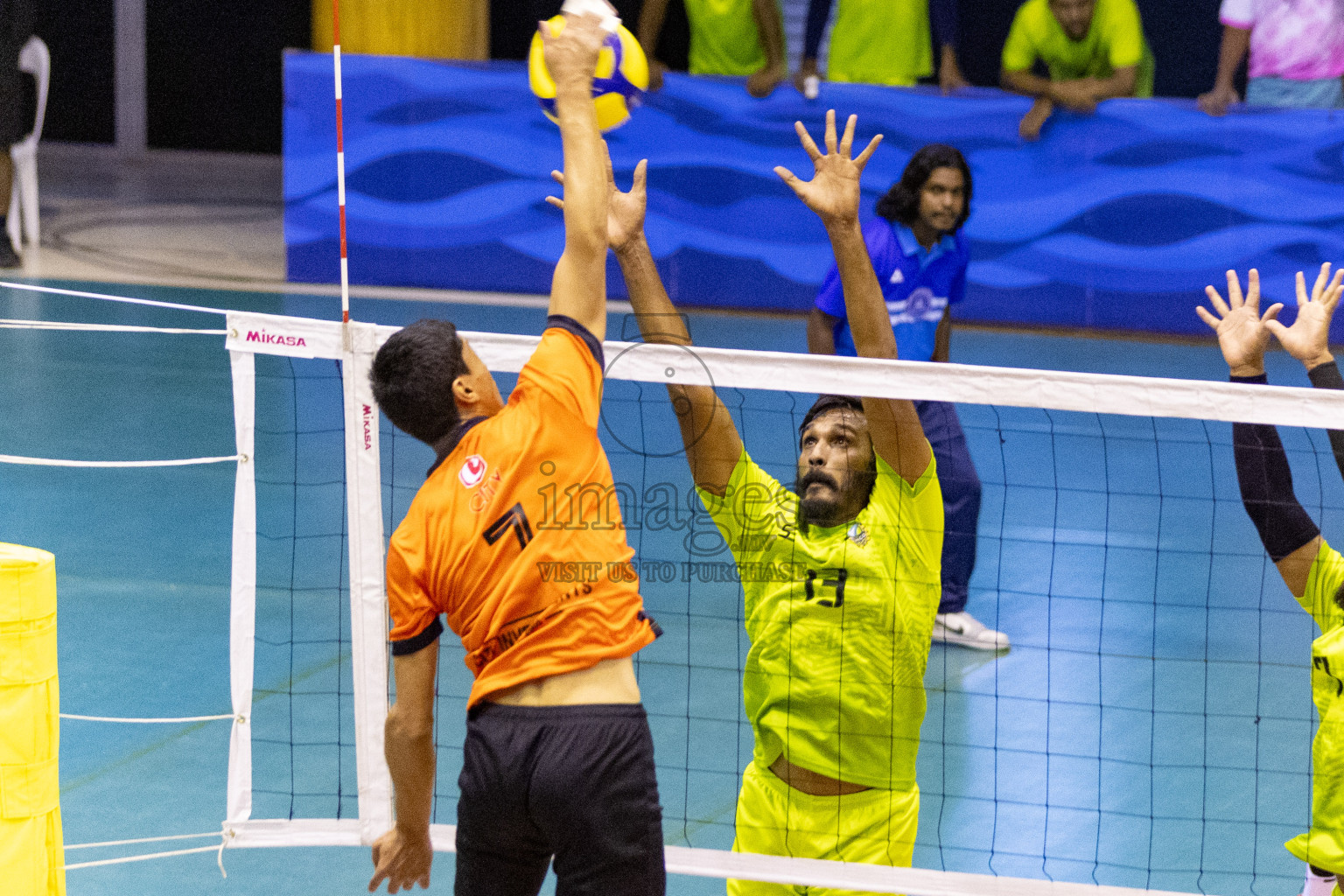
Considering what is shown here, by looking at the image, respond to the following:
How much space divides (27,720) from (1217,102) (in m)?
11.0

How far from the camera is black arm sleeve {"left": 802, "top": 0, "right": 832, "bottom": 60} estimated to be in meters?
12.5

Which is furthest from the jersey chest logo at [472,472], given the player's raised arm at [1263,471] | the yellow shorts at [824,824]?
the player's raised arm at [1263,471]

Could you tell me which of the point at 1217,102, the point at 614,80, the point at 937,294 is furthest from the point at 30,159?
the point at 614,80

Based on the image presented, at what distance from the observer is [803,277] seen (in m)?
13.1

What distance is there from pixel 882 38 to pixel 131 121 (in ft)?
42.3

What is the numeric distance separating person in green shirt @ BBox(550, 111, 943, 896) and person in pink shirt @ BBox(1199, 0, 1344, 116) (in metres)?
9.59

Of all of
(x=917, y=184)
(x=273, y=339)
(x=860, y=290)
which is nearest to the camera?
(x=860, y=290)

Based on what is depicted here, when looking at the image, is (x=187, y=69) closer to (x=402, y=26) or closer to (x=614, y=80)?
(x=402, y=26)

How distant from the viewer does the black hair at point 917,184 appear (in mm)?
6113

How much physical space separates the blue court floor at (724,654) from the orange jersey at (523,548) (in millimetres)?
1594

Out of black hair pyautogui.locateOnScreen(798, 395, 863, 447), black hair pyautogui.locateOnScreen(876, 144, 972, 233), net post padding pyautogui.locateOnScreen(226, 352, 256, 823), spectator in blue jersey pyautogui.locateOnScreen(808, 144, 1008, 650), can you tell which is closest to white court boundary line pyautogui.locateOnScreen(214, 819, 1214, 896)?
net post padding pyautogui.locateOnScreen(226, 352, 256, 823)

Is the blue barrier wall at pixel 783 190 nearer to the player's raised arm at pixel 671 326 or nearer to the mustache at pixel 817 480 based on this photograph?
the player's raised arm at pixel 671 326

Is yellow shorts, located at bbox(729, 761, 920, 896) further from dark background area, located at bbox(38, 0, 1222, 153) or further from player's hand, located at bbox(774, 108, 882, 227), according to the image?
dark background area, located at bbox(38, 0, 1222, 153)

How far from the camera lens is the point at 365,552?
3818 mm
